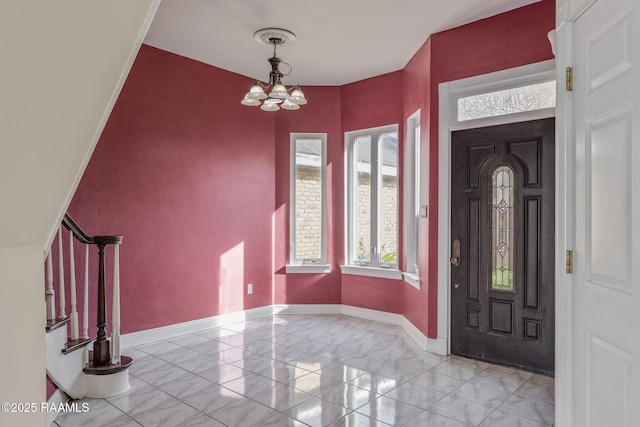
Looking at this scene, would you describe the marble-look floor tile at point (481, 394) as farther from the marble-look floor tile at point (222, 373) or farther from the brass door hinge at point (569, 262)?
the marble-look floor tile at point (222, 373)

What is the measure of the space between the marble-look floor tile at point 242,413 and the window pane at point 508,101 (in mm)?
2850

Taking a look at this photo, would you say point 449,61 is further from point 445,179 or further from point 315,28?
point 315,28

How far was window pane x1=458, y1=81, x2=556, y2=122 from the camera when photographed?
3.30 metres

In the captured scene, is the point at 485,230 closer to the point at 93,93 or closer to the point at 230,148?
the point at 230,148

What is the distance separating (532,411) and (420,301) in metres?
1.56

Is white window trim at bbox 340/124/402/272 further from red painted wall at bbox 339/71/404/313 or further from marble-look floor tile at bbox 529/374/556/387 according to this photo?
marble-look floor tile at bbox 529/374/556/387

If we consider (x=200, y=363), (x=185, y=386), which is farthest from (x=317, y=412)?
(x=200, y=363)

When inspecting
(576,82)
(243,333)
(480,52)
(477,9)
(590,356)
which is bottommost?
(243,333)

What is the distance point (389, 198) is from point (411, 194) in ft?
1.46

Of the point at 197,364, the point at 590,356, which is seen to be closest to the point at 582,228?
the point at 590,356

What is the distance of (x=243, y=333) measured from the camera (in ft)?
14.8

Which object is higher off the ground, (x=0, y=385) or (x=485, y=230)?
(x=485, y=230)

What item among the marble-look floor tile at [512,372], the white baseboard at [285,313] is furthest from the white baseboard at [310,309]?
the marble-look floor tile at [512,372]

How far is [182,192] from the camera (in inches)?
174
